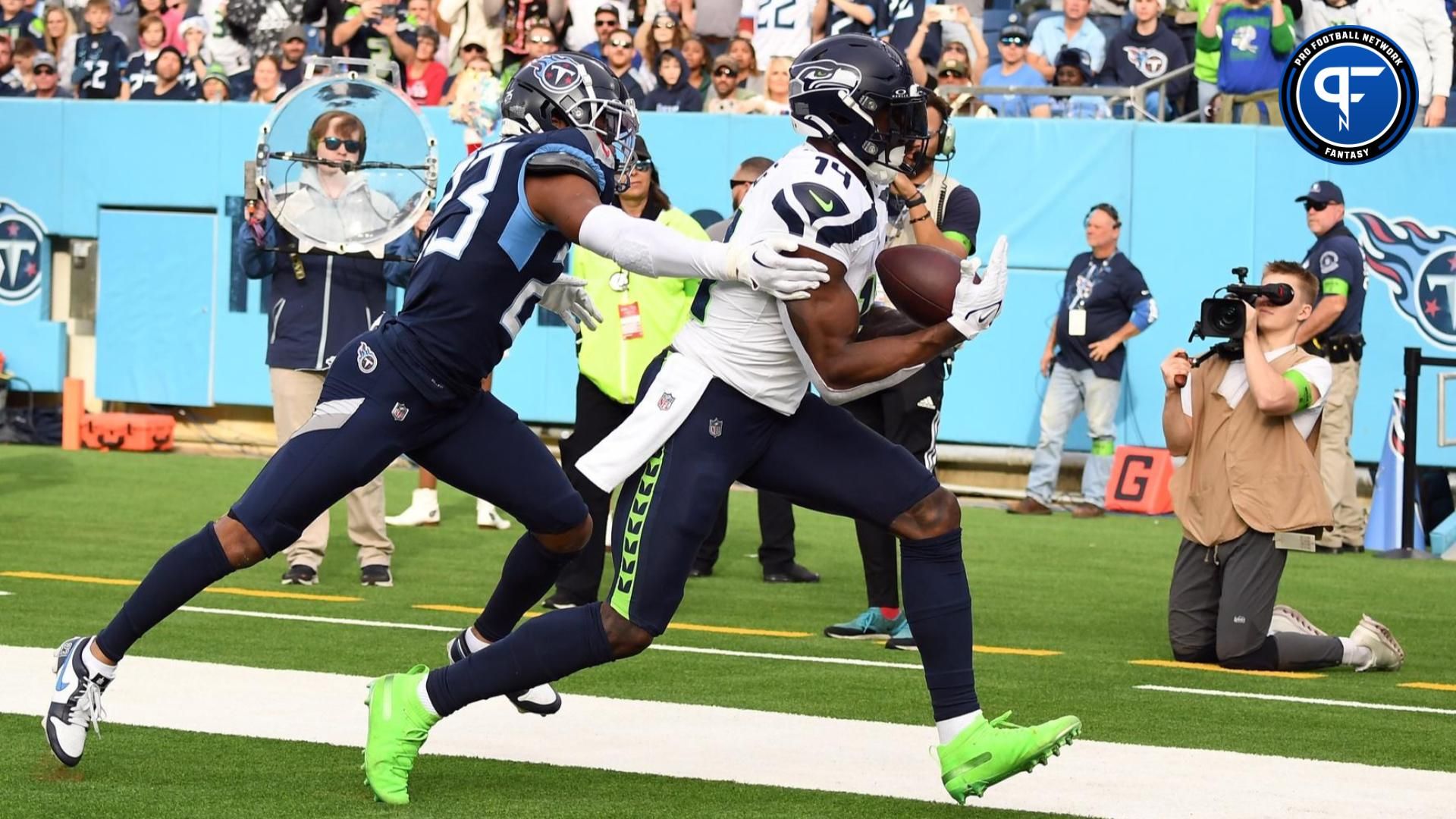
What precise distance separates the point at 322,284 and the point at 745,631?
259cm

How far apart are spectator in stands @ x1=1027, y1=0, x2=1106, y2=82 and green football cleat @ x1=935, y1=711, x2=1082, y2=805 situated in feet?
37.3

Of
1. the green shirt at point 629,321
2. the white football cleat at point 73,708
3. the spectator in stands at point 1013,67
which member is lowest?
the white football cleat at point 73,708

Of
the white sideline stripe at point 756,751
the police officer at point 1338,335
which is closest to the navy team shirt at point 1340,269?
the police officer at point 1338,335

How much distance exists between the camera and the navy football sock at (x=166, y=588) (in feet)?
16.5

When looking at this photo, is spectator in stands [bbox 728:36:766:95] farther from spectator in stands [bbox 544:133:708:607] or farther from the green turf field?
spectator in stands [bbox 544:133:708:607]

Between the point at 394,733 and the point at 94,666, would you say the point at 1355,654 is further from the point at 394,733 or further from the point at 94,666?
the point at 94,666

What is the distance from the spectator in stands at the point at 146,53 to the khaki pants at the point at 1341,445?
10180 millimetres

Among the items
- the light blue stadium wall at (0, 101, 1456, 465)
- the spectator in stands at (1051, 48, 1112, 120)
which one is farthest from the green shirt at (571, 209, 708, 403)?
the spectator in stands at (1051, 48, 1112, 120)

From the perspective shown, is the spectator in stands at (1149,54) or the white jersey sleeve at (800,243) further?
Answer: the spectator in stands at (1149,54)

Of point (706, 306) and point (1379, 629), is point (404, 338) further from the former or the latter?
point (1379, 629)

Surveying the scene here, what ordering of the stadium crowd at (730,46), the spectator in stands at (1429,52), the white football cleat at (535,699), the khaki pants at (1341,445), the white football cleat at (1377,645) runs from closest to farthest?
the white football cleat at (535,699), the white football cleat at (1377,645), the khaki pants at (1341,445), the spectator in stands at (1429,52), the stadium crowd at (730,46)

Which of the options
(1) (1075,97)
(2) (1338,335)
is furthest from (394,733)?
(1) (1075,97)

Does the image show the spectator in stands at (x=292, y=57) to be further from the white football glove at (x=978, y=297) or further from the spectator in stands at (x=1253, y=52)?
the white football glove at (x=978, y=297)

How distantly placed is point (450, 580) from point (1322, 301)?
579cm
